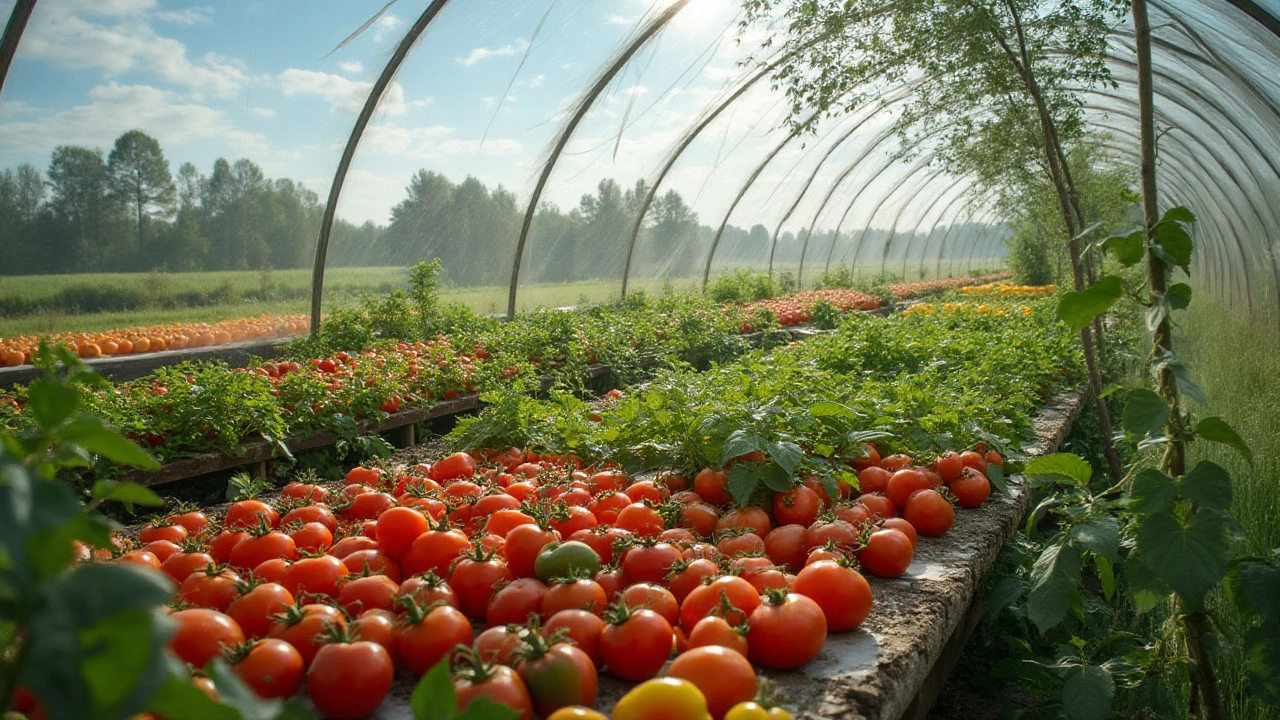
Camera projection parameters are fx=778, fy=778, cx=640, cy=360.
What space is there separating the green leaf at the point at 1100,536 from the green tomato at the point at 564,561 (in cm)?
120

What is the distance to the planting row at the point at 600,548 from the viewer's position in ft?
4.80

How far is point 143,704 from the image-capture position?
66cm

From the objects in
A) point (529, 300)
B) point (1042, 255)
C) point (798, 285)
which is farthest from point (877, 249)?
point (529, 300)

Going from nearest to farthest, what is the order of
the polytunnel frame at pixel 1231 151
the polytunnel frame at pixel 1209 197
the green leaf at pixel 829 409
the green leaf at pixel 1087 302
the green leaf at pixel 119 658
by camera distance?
the green leaf at pixel 119 658
the green leaf at pixel 1087 302
the green leaf at pixel 829 409
the polytunnel frame at pixel 1231 151
the polytunnel frame at pixel 1209 197

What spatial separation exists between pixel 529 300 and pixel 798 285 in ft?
32.2

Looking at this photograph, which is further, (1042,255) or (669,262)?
(1042,255)

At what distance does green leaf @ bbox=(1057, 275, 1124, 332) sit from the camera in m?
1.80

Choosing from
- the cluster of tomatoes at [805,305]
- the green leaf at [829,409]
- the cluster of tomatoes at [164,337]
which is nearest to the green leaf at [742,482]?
the green leaf at [829,409]

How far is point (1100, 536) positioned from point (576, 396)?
17.6 feet

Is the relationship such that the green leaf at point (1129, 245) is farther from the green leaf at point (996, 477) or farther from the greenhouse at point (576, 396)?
the green leaf at point (996, 477)

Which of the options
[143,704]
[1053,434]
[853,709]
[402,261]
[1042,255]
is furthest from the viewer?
[1042,255]

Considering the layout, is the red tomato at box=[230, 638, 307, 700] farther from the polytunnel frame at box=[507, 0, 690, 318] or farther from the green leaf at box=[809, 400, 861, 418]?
the polytunnel frame at box=[507, 0, 690, 318]

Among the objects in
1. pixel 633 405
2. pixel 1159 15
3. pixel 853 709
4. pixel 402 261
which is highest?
pixel 1159 15

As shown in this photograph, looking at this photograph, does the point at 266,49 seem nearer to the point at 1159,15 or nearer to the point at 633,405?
the point at 633,405
